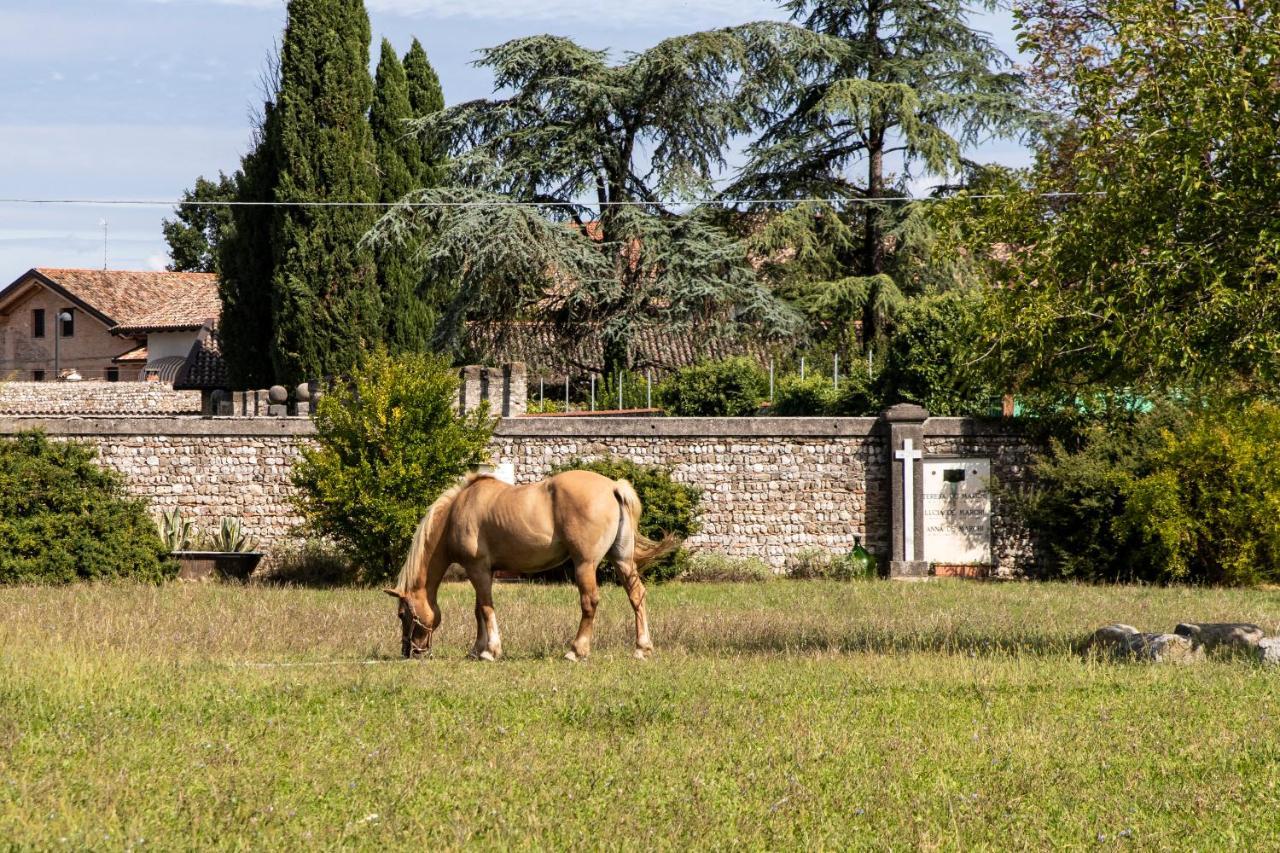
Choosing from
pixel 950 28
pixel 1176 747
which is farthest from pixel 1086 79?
pixel 950 28

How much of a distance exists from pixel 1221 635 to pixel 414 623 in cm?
746

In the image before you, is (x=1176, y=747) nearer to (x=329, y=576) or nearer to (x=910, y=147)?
(x=329, y=576)

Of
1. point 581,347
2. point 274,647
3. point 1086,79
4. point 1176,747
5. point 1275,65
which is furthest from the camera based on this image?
point 581,347

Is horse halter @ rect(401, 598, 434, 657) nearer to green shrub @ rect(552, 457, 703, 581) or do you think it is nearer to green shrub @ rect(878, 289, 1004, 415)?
green shrub @ rect(552, 457, 703, 581)

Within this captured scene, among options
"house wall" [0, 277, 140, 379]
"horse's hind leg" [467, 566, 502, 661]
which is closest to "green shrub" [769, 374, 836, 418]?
"horse's hind leg" [467, 566, 502, 661]

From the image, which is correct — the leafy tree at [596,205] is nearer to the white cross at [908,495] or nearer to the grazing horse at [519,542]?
the white cross at [908,495]

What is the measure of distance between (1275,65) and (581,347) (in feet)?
83.8

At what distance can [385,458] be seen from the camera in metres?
22.3

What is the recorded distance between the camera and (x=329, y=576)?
938 inches

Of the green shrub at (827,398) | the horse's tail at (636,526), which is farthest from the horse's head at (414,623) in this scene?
the green shrub at (827,398)

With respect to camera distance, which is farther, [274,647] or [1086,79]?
[274,647]

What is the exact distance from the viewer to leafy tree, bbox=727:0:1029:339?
109 feet

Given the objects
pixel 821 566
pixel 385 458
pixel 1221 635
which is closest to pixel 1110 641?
pixel 1221 635

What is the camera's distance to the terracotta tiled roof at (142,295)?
198 feet
